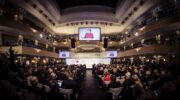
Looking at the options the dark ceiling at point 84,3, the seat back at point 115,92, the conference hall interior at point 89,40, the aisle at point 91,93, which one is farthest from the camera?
the dark ceiling at point 84,3

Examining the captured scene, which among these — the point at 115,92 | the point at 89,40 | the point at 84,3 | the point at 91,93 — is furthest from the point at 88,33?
the point at 115,92

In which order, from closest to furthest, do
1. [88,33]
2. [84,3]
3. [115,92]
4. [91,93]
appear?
[115,92]
[91,93]
[88,33]
[84,3]

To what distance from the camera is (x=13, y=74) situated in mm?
10516

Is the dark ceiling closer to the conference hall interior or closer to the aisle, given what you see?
the conference hall interior

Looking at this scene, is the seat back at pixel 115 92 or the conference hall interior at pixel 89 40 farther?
the seat back at pixel 115 92

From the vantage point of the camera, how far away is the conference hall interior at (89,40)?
957cm

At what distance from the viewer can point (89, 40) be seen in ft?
107

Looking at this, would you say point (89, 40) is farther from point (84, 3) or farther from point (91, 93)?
point (91, 93)

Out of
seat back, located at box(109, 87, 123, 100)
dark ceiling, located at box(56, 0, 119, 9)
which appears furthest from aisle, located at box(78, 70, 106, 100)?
dark ceiling, located at box(56, 0, 119, 9)

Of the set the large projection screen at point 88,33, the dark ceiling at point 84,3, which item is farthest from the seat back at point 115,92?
the dark ceiling at point 84,3

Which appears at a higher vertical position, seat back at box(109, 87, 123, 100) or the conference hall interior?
the conference hall interior

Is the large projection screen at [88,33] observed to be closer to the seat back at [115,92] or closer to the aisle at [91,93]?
the aisle at [91,93]

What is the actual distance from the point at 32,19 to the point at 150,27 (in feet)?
43.8

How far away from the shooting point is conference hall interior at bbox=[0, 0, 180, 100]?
957 centimetres
